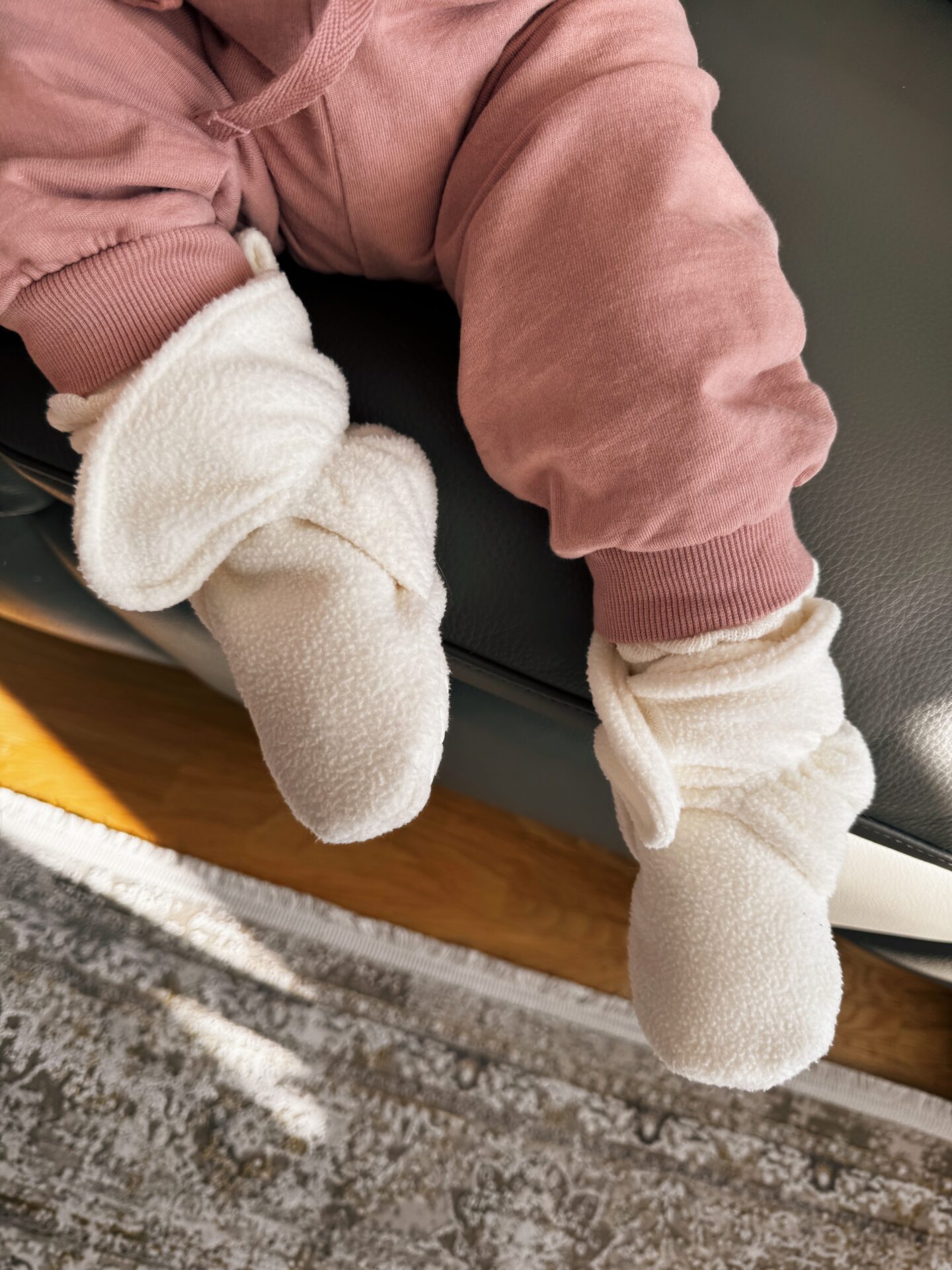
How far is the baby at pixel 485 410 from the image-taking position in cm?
43

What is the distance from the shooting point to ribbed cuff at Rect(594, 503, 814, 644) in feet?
1.48

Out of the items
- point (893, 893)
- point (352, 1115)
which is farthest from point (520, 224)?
point (352, 1115)

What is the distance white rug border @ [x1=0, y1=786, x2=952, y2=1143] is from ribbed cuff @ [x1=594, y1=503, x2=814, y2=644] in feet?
1.29

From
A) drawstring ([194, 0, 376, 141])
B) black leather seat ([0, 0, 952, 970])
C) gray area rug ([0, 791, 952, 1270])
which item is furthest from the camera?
gray area rug ([0, 791, 952, 1270])

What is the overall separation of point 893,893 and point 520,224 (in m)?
0.44

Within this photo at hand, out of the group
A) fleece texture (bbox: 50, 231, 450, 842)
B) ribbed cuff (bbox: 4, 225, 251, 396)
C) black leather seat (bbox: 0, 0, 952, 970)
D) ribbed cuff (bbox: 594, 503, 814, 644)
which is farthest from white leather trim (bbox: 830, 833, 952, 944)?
ribbed cuff (bbox: 4, 225, 251, 396)

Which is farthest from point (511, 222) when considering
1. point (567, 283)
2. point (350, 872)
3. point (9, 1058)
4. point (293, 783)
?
point (9, 1058)

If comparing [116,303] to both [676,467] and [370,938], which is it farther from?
[370,938]

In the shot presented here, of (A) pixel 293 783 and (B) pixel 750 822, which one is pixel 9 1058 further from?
(B) pixel 750 822

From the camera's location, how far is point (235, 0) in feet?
1.51

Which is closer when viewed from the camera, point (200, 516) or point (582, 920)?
point (200, 516)

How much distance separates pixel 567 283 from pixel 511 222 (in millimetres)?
46

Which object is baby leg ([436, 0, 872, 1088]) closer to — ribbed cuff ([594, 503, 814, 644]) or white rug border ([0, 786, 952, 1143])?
ribbed cuff ([594, 503, 814, 644])

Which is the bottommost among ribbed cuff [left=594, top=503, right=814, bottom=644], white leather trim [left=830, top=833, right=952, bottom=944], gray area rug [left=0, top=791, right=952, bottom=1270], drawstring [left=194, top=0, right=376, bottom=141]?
gray area rug [left=0, top=791, right=952, bottom=1270]
